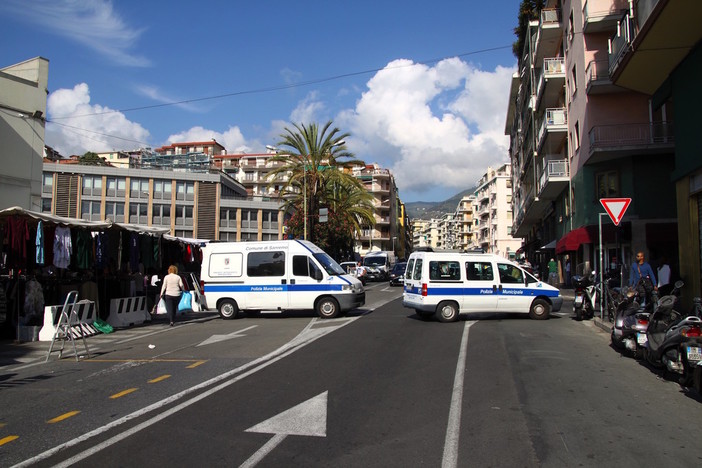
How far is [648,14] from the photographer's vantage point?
1380 cm

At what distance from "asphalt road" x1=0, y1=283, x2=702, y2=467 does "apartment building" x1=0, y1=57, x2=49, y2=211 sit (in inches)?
577

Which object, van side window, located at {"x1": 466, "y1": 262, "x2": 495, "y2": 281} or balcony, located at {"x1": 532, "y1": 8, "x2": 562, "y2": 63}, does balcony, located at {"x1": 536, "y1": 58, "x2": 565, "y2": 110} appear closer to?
balcony, located at {"x1": 532, "y1": 8, "x2": 562, "y2": 63}

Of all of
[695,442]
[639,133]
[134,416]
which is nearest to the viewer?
[695,442]

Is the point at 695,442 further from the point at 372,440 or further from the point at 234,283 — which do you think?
the point at 234,283

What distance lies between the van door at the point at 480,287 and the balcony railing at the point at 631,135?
1298 centimetres

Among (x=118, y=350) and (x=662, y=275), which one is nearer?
(x=118, y=350)

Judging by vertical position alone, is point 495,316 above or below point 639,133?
below

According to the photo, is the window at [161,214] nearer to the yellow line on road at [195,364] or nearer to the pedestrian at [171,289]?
the pedestrian at [171,289]

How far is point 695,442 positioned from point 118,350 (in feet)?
34.0

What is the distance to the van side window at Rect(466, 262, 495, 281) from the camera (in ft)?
49.9

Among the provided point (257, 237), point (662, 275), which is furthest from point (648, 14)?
point (257, 237)

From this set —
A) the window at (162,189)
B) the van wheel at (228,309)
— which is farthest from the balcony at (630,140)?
the window at (162,189)

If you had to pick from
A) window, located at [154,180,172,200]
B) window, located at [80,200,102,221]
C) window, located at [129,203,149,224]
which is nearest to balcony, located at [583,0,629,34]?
window, located at [154,180,172,200]

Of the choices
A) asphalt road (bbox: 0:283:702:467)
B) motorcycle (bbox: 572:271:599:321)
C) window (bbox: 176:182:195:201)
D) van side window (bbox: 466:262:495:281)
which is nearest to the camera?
asphalt road (bbox: 0:283:702:467)
